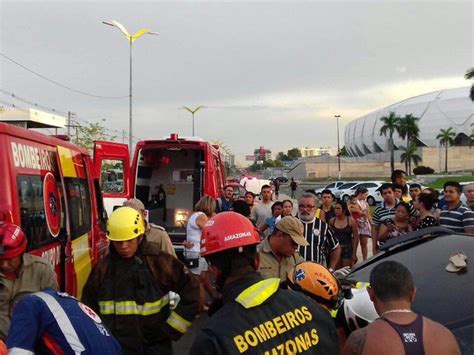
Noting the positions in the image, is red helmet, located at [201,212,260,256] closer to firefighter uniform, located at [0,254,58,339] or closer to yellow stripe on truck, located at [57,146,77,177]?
firefighter uniform, located at [0,254,58,339]

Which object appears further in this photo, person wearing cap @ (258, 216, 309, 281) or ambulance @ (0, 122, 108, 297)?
person wearing cap @ (258, 216, 309, 281)

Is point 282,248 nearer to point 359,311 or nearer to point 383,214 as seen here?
point 359,311

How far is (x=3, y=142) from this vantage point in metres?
3.58

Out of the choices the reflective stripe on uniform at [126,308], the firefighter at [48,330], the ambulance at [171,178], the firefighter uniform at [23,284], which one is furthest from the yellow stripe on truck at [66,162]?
the ambulance at [171,178]

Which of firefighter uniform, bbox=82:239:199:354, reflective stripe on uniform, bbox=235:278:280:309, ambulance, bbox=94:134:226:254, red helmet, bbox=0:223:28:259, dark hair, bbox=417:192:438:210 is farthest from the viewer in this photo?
ambulance, bbox=94:134:226:254

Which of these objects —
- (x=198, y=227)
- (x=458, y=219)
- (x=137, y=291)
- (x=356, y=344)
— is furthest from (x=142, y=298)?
(x=458, y=219)

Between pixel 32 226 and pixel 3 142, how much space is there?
27.2 inches

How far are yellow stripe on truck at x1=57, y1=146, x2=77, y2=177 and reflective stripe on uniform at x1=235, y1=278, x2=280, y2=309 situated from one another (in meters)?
3.44

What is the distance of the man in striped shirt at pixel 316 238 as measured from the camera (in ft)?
19.0

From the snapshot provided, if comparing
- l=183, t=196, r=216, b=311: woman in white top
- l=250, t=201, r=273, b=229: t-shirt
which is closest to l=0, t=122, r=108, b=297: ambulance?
l=183, t=196, r=216, b=311: woman in white top

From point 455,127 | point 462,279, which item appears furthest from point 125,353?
point 455,127

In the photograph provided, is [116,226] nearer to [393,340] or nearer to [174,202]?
[393,340]

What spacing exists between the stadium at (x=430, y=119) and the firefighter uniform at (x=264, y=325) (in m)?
120

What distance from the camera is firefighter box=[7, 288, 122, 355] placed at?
6.84 feet
